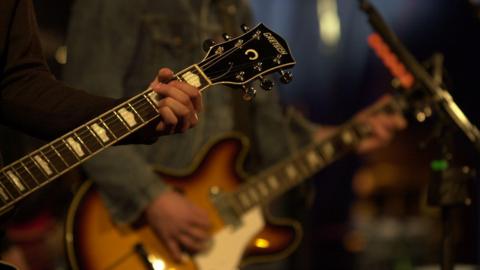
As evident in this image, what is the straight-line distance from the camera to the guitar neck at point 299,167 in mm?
2256

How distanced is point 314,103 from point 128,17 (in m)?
2.18

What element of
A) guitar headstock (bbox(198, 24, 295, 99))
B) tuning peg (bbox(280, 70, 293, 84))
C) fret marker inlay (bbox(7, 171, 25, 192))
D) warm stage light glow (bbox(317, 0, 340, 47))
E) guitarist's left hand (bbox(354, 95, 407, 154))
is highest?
warm stage light glow (bbox(317, 0, 340, 47))

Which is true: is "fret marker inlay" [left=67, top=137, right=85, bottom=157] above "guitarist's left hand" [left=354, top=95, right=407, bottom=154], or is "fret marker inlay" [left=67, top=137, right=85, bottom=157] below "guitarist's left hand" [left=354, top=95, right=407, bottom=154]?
above

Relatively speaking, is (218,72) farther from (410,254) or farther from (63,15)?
(410,254)

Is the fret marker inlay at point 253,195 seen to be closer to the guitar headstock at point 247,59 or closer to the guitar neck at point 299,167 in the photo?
the guitar neck at point 299,167

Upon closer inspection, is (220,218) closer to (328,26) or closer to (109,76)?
(109,76)

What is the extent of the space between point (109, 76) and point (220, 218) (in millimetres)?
496

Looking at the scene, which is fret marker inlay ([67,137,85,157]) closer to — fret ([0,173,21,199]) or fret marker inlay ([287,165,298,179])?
fret ([0,173,21,199])

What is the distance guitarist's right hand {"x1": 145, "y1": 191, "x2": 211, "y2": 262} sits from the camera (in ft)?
6.47

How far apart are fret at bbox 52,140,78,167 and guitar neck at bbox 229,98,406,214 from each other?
803mm

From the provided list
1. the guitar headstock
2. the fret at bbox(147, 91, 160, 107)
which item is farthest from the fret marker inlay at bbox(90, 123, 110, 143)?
the guitar headstock

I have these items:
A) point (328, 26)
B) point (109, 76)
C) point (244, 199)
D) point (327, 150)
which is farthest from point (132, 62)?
point (328, 26)

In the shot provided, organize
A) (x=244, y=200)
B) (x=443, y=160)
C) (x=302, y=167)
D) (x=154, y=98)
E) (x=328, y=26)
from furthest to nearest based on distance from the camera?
(x=328, y=26) → (x=302, y=167) → (x=244, y=200) → (x=443, y=160) → (x=154, y=98)

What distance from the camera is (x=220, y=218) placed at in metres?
2.15
